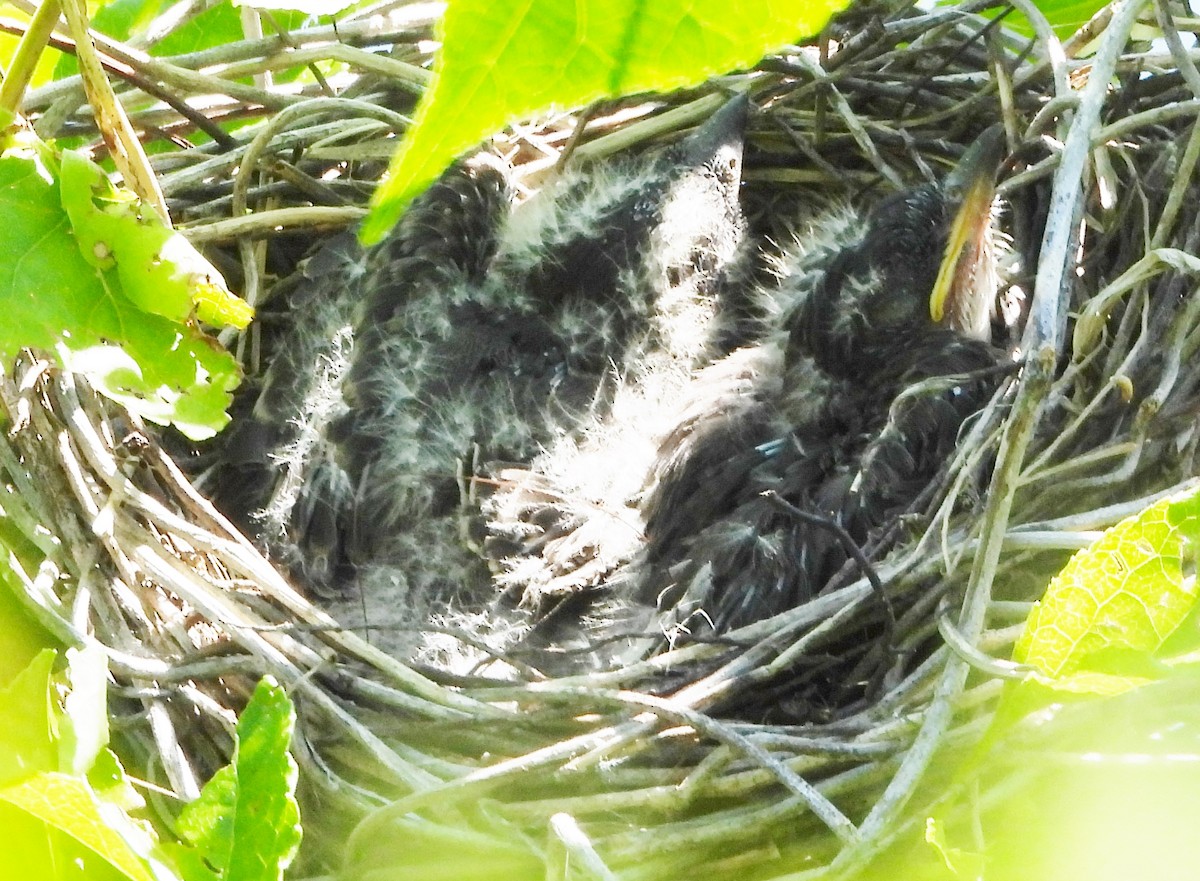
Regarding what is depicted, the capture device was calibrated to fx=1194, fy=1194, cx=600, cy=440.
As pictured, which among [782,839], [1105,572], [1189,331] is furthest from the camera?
[1189,331]

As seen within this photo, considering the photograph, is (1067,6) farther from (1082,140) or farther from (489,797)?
(489,797)

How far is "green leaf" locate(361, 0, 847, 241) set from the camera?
40cm

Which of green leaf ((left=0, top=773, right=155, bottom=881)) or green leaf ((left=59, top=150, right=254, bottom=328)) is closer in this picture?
green leaf ((left=0, top=773, right=155, bottom=881))

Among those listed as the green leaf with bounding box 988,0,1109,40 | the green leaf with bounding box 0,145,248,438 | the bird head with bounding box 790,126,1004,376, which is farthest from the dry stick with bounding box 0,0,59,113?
the green leaf with bounding box 988,0,1109,40

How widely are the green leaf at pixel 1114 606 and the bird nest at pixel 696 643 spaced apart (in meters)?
0.17

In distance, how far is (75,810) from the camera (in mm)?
510

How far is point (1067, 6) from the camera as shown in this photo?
1713 millimetres

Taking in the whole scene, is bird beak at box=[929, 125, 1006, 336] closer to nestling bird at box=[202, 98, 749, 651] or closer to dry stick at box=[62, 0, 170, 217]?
nestling bird at box=[202, 98, 749, 651]

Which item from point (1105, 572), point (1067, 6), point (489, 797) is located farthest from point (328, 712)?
point (1067, 6)

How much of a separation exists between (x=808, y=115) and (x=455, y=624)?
959mm

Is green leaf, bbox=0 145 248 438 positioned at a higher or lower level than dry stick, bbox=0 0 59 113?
lower

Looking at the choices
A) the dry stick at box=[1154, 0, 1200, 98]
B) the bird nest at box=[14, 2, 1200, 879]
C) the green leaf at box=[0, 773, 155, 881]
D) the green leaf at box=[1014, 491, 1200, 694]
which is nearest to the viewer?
the green leaf at box=[0, 773, 155, 881]

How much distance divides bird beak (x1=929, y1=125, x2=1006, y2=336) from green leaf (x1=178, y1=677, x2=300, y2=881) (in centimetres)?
115

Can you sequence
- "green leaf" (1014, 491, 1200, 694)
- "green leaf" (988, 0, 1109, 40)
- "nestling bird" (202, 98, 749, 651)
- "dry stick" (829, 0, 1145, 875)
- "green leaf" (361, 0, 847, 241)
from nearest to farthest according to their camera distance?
1. "green leaf" (361, 0, 847, 241)
2. "green leaf" (1014, 491, 1200, 694)
3. "dry stick" (829, 0, 1145, 875)
4. "nestling bird" (202, 98, 749, 651)
5. "green leaf" (988, 0, 1109, 40)
